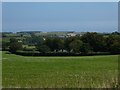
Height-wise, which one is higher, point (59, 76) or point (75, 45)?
point (75, 45)

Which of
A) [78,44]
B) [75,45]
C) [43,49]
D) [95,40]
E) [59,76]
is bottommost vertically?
[59,76]

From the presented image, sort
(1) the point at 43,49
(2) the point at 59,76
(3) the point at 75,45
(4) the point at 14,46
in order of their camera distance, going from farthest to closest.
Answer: (3) the point at 75,45 < (1) the point at 43,49 < (4) the point at 14,46 < (2) the point at 59,76

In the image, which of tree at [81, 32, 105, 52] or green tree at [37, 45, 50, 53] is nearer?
green tree at [37, 45, 50, 53]

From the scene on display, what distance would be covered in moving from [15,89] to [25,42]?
3279cm

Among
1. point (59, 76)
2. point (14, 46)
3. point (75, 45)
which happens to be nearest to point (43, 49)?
point (14, 46)

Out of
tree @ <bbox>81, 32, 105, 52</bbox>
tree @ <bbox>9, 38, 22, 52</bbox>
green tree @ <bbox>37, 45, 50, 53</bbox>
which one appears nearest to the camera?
tree @ <bbox>9, 38, 22, 52</bbox>

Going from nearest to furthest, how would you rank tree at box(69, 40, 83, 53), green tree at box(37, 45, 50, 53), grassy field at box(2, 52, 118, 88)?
grassy field at box(2, 52, 118, 88), green tree at box(37, 45, 50, 53), tree at box(69, 40, 83, 53)

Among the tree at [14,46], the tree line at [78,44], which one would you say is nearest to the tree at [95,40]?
the tree line at [78,44]

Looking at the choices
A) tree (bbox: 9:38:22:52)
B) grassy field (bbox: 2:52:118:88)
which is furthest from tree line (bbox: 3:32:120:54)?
grassy field (bbox: 2:52:118:88)

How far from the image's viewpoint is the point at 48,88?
987cm

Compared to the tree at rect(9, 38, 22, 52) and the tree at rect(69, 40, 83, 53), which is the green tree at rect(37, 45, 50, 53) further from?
the tree at rect(69, 40, 83, 53)

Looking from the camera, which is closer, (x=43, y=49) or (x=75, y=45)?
(x=43, y=49)

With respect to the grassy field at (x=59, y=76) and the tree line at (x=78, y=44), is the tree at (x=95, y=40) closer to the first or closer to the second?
the tree line at (x=78, y=44)

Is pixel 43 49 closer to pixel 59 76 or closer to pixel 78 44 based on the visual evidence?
pixel 78 44
